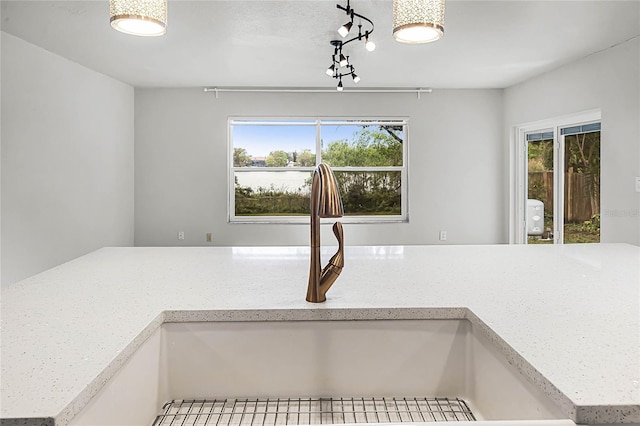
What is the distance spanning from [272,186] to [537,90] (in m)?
3.51

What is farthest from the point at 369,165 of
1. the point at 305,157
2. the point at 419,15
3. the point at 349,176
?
the point at 419,15

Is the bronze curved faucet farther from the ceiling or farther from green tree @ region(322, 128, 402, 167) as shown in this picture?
green tree @ region(322, 128, 402, 167)

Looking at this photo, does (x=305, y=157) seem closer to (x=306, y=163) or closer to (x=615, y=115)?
(x=306, y=163)

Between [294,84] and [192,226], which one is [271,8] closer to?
[294,84]

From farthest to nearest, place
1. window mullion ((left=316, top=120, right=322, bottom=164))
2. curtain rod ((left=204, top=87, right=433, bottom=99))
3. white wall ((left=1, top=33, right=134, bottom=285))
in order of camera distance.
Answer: window mullion ((left=316, top=120, right=322, bottom=164)) → curtain rod ((left=204, top=87, right=433, bottom=99)) → white wall ((left=1, top=33, right=134, bottom=285))

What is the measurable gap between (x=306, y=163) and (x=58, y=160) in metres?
2.98

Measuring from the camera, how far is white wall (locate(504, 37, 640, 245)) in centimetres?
387

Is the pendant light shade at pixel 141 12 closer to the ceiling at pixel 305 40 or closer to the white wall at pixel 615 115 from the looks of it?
the ceiling at pixel 305 40

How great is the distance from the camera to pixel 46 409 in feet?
1.66

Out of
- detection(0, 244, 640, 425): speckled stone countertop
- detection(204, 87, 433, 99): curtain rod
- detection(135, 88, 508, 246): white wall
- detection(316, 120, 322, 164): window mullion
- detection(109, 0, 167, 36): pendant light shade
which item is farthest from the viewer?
detection(316, 120, 322, 164): window mullion

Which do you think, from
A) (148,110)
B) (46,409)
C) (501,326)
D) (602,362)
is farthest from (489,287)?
(148,110)

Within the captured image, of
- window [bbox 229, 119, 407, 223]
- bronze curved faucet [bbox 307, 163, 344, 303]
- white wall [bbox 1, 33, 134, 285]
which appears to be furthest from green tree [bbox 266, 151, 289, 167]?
bronze curved faucet [bbox 307, 163, 344, 303]

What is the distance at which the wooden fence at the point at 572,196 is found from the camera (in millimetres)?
4531

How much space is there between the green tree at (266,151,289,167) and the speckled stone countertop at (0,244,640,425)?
4574 millimetres
